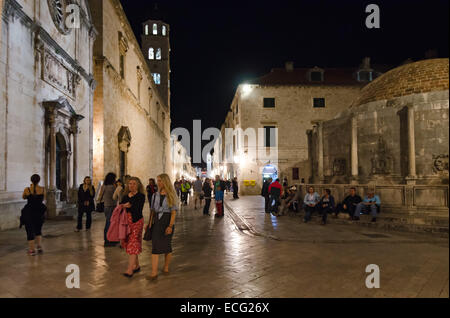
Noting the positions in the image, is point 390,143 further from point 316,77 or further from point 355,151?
point 316,77

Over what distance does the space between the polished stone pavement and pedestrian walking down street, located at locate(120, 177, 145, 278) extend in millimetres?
220

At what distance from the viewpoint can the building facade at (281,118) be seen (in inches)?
1298

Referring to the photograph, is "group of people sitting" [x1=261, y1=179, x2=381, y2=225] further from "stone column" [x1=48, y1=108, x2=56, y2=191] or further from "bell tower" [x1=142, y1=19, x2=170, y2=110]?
"bell tower" [x1=142, y1=19, x2=170, y2=110]

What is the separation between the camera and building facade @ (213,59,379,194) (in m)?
33.0

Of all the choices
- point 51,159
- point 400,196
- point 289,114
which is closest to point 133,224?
point 400,196

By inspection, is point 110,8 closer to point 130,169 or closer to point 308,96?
point 130,169

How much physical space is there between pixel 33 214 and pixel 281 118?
95.9ft

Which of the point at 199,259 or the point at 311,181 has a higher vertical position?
the point at 311,181

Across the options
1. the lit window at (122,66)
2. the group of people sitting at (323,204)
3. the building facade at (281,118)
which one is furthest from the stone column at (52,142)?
the building facade at (281,118)

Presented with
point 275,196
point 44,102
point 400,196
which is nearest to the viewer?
point 400,196

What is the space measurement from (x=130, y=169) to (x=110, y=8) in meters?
11.0

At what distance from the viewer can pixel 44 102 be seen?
12.3 metres

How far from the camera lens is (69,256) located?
6.53 meters
